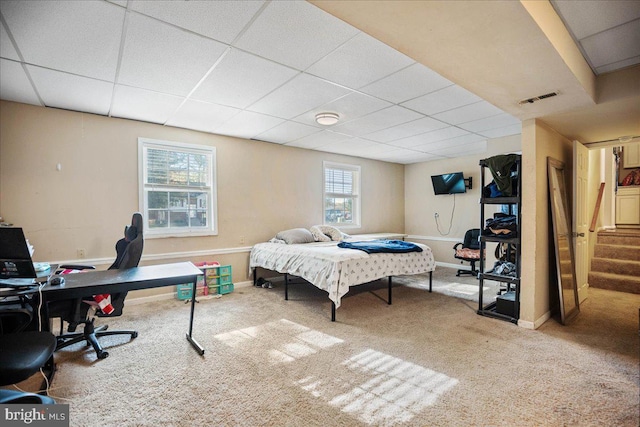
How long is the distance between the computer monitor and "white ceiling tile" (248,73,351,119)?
2294 millimetres

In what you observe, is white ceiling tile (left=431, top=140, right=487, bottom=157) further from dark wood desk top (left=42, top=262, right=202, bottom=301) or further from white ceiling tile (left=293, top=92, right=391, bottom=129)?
dark wood desk top (left=42, top=262, right=202, bottom=301)

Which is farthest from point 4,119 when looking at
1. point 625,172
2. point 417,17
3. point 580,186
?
point 625,172

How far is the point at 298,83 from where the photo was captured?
2.79m

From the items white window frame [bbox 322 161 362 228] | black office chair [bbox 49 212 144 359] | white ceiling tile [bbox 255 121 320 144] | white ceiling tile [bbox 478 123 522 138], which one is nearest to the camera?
black office chair [bbox 49 212 144 359]

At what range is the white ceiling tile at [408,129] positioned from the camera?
3975 mm

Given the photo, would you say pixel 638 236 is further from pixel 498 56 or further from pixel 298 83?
pixel 298 83

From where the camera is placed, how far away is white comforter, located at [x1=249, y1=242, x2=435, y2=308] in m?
3.24

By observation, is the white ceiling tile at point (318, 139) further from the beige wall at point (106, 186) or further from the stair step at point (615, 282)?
the stair step at point (615, 282)

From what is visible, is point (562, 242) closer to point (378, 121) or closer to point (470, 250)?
point (470, 250)

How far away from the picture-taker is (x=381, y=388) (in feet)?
6.59

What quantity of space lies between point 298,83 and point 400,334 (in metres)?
2.59

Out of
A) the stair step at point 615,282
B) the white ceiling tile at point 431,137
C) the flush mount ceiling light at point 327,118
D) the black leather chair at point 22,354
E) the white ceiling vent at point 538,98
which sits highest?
the white ceiling tile at point 431,137

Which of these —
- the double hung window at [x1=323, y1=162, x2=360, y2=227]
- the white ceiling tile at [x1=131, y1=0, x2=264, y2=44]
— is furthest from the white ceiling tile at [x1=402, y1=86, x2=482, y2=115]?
the double hung window at [x1=323, y1=162, x2=360, y2=227]

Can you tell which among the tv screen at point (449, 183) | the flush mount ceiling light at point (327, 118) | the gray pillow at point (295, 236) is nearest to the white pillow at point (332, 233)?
the gray pillow at point (295, 236)
